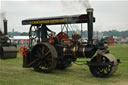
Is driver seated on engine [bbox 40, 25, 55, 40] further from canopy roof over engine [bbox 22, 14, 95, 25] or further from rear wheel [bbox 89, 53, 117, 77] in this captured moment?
rear wheel [bbox 89, 53, 117, 77]

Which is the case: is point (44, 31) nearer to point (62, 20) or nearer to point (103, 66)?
point (62, 20)

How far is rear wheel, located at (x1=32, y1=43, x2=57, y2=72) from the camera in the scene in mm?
8500

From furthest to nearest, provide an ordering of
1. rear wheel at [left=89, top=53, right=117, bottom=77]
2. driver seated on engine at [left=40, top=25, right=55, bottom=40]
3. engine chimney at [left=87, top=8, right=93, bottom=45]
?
1. driver seated on engine at [left=40, top=25, right=55, bottom=40]
2. engine chimney at [left=87, top=8, right=93, bottom=45]
3. rear wheel at [left=89, top=53, right=117, bottom=77]

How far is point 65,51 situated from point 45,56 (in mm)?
891

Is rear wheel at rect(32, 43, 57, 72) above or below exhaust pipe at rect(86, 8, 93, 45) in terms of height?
below

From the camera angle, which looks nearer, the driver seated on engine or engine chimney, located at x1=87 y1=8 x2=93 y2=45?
engine chimney, located at x1=87 y1=8 x2=93 y2=45

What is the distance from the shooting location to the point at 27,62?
9.51 m

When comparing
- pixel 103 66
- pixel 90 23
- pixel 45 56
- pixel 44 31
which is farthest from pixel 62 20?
pixel 103 66

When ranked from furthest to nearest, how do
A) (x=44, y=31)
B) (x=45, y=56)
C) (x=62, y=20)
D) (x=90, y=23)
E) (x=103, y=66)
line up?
(x=44, y=31)
(x=45, y=56)
(x=62, y=20)
(x=90, y=23)
(x=103, y=66)

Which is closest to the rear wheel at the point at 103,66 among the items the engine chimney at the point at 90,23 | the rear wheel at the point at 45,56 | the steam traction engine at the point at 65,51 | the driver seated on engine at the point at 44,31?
the steam traction engine at the point at 65,51

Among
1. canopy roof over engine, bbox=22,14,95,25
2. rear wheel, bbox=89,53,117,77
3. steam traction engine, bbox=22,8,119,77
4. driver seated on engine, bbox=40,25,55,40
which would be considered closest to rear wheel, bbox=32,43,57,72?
steam traction engine, bbox=22,8,119,77

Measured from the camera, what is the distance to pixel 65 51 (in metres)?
8.71

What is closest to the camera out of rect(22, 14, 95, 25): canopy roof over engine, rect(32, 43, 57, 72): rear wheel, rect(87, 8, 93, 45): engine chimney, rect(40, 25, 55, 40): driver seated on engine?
rect(87, 8, 93, 45): engine chimney

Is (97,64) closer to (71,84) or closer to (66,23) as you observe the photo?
(71,84)
